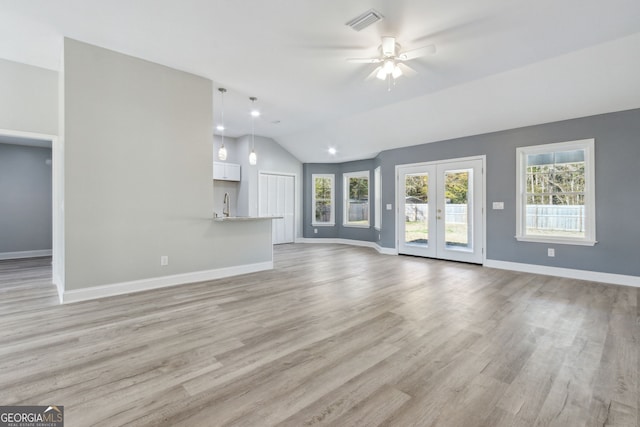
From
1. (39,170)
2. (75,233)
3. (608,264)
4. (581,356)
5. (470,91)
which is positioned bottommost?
(581,356)

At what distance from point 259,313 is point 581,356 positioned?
2811mm

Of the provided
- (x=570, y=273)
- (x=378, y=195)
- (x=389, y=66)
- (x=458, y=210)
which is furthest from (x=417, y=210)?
(x=389, y=66)

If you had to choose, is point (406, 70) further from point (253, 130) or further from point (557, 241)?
point (253, 130)

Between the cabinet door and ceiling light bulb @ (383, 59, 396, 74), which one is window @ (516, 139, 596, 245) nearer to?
ceiling light bulb @ (383, 59, 396, 74)

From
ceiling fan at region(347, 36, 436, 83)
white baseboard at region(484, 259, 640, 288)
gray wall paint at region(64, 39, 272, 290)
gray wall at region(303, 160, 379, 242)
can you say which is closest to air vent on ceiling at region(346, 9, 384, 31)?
ceiling fan at region(347, 36, 436, 83)

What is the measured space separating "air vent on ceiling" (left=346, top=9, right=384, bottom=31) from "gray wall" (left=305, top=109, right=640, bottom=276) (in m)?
3.83

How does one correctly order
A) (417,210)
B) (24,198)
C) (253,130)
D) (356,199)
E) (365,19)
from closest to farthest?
(365,19), (24,198), (417,210), (253,130), (356,199)

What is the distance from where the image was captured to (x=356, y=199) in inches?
348

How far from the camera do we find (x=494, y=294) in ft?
12.5

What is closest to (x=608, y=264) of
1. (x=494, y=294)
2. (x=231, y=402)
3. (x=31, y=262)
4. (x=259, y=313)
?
(x=494, y=294)

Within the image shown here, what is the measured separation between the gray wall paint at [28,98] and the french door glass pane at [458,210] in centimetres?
697

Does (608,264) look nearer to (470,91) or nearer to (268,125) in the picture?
(470,91)

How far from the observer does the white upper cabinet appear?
24.9 ft

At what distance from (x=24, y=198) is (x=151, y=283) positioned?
17.4 ft
